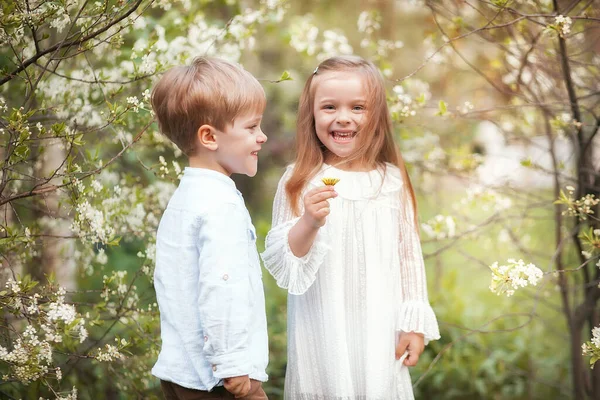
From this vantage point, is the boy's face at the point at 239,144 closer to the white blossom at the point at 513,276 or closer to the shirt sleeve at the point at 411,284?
the shirt sleeve at the point at 411,284

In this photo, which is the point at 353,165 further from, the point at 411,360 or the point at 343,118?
the point at 411,360

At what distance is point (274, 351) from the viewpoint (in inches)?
160

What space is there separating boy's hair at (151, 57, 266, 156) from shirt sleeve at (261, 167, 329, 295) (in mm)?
462

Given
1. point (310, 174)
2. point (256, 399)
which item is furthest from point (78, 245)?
point (256, 399)

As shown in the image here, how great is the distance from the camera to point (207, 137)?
193cm

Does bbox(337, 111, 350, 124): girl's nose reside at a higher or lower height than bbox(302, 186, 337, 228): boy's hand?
higher

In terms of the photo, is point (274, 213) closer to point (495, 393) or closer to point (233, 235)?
point (233, 235)

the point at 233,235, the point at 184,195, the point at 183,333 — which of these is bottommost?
the point at 183,333

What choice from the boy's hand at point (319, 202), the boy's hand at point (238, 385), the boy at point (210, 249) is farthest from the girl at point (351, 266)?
the boy's hand at point (238, 385)

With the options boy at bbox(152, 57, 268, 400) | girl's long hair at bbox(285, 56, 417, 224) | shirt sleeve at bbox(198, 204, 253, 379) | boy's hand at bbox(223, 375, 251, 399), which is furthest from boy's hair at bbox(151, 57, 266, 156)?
boy's hand at bbox(223, 375, 251, 399)

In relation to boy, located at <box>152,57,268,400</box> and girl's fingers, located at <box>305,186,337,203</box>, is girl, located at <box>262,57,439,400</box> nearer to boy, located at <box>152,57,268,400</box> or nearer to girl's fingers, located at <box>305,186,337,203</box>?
girl's fingers, located at <box>305,186,337,203</box>

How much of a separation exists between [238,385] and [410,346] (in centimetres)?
76

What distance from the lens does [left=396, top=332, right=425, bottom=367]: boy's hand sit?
7.49ft

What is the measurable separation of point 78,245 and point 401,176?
5.18 ft
